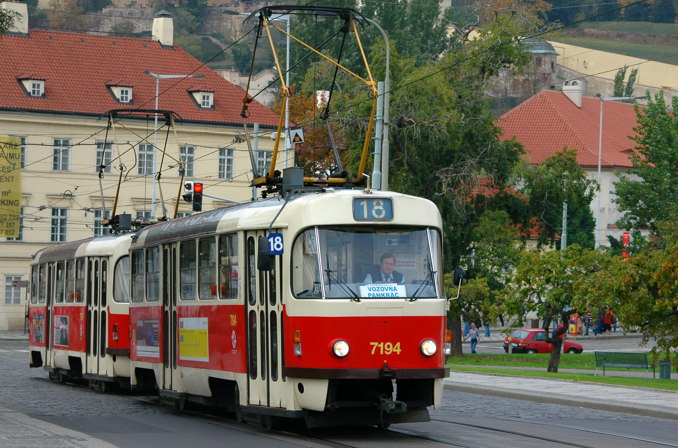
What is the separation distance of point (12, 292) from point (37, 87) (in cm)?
1006

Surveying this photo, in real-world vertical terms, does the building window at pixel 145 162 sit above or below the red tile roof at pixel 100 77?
below

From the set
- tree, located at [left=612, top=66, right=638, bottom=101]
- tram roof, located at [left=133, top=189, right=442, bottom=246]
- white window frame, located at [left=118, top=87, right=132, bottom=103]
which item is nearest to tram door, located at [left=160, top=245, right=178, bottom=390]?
tram roof, located at [left=133, top=189, right=442, bottom=246]

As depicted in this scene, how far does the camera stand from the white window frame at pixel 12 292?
68.6 metres

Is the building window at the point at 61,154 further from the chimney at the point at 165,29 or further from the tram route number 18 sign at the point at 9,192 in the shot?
the tram route number 18 sign at the point at 9,192

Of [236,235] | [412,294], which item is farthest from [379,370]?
[236,235]

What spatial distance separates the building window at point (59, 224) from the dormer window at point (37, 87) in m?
5.70

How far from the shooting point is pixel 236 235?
18.4 metres

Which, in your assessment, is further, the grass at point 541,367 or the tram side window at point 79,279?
the grass at point 541,367

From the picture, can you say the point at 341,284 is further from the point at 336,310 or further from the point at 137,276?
the point at 137,276

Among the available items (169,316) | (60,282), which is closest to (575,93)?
(60,282)

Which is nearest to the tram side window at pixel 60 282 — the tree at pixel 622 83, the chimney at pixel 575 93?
the chimney at pixel 575 93

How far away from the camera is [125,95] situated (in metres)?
73.0

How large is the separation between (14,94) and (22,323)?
1099 centimetres

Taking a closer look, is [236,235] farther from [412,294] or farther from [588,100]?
[588,100]
